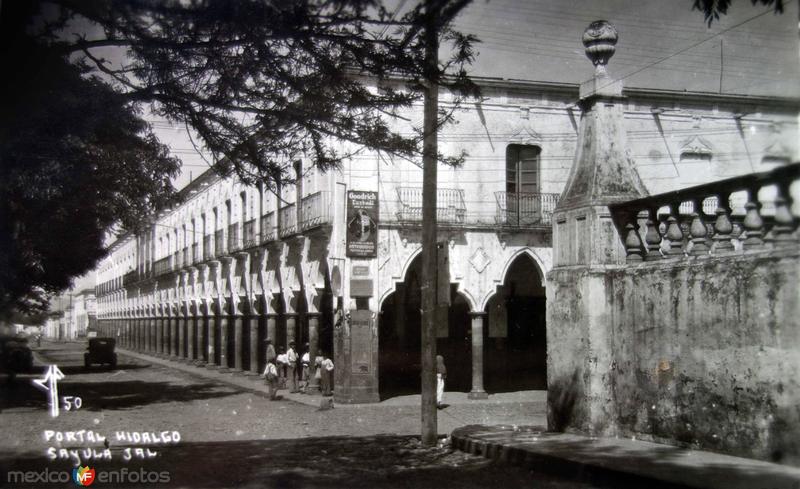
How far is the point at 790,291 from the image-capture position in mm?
6152

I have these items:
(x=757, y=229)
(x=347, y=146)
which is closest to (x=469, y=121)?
(x=347, y=146)

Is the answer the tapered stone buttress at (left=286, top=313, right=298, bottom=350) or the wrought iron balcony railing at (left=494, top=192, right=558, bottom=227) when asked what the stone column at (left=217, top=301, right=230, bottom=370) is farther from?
the wrought iron balcony railing at (left=494, top=192, right=558, bottom=227)

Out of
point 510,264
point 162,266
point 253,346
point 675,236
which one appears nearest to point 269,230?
point 162,266

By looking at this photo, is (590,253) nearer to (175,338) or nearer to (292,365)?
(292,365)

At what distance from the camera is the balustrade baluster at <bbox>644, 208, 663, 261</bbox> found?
8.09 m

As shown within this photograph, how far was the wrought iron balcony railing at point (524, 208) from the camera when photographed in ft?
63.7

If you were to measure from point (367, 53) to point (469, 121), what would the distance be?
1197cm

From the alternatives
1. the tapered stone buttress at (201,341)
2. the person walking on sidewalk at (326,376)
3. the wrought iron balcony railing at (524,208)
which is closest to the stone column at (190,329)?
the tapered stone buttress at (201,341)

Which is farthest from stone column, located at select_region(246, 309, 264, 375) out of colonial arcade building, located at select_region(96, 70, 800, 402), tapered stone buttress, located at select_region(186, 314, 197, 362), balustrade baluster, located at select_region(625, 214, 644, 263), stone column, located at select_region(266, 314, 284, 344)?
balustrade baluster, located at select_region(625, 214, 644, 263)

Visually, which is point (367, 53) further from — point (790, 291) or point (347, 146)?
point (790, 291)

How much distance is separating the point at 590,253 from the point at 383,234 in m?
10.7

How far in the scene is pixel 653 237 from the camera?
26.6ft

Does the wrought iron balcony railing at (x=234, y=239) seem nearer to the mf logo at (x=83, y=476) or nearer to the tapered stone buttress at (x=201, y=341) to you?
the tapered stone buttress at (x=201, y=341)

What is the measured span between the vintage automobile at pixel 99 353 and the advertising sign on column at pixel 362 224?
598 cm
